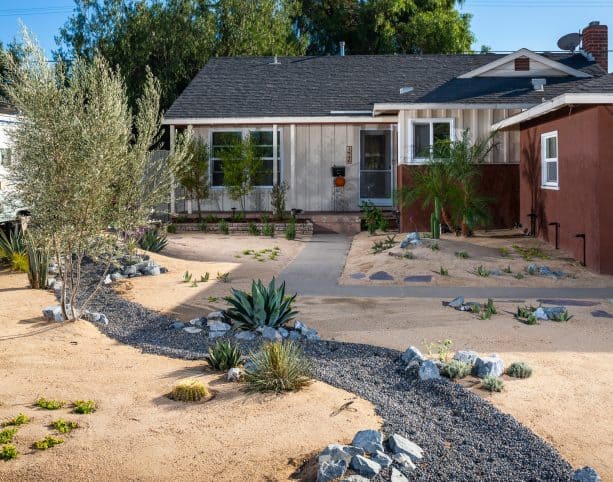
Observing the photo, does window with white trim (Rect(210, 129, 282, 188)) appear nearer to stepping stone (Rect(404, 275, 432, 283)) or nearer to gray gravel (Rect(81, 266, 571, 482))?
stepping stone (Rect(404, 275, 432, 283))

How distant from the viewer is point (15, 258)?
1250 cm

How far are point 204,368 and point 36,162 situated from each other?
3.03m

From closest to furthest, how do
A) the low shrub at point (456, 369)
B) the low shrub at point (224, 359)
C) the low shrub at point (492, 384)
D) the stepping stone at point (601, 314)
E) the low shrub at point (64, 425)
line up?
the low shrub at point (64, 425) → the low shrub at point (492, 384) → the low shrub at point (456, 369) → the low shrub at point (224, 359) → the stepping stone at point (601, 314)

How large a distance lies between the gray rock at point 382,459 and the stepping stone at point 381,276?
7571 millimetres

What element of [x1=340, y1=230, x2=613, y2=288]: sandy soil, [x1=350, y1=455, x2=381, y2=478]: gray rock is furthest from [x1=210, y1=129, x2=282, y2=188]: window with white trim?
[x1=350, y1=455, x2=381, y2=478]: gray rock

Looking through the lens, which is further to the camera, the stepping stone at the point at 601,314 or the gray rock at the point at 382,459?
the stepping stone at the point at 601,314

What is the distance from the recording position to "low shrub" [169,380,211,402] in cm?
625

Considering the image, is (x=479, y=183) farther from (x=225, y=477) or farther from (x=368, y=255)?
(x=225, y=477)

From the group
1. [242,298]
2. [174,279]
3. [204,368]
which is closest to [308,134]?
[174,279]

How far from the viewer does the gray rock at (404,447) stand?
197 inches

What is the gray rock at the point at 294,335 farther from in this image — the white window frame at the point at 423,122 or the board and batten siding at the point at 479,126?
the board and batten siding at the point at 479,126

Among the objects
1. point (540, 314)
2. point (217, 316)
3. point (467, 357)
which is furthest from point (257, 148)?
point (467, 357)

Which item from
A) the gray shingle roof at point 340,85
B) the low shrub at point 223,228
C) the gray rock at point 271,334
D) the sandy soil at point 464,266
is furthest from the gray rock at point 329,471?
the gray shingle roof at point 340,85

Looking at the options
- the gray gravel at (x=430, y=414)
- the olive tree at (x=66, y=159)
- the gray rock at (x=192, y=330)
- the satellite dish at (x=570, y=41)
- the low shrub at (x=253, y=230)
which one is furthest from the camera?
the satellite dish at (x=570, y=41)
